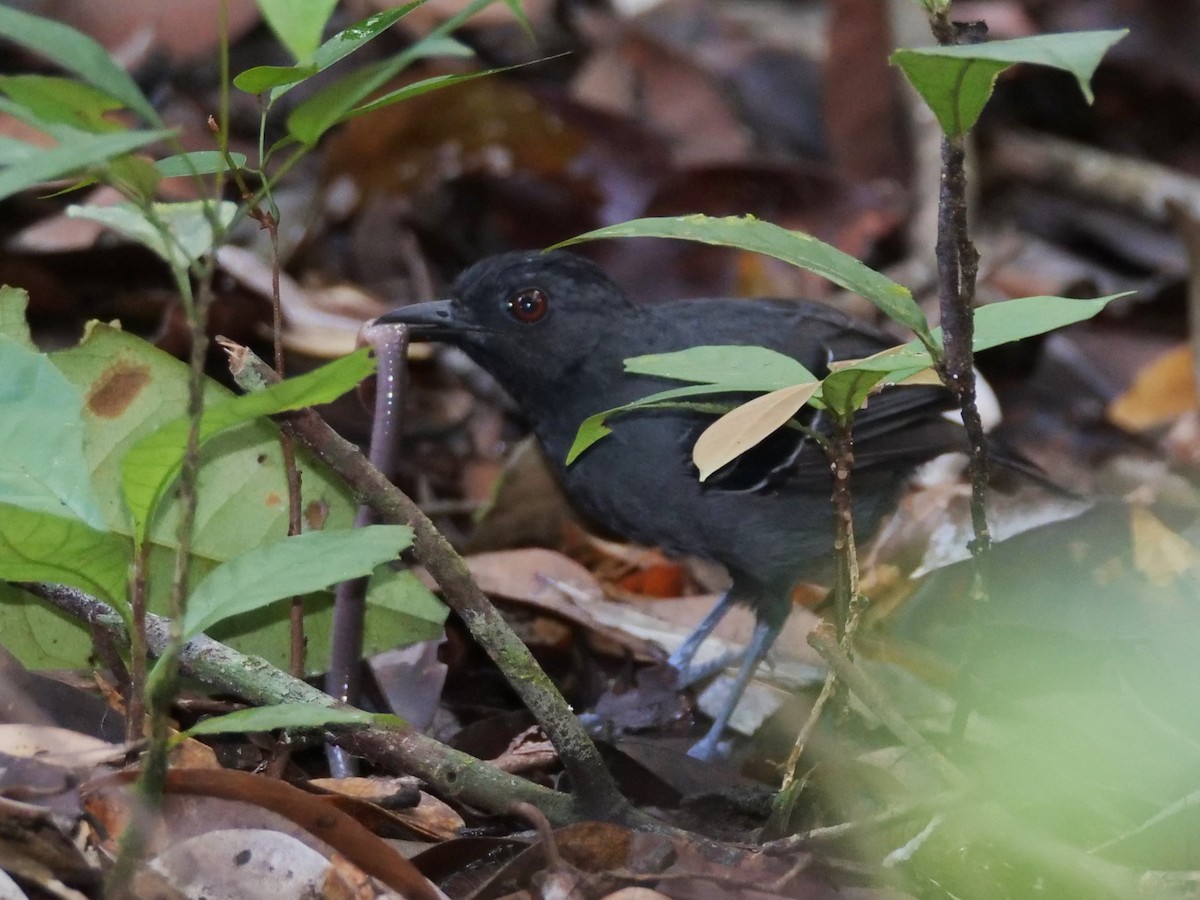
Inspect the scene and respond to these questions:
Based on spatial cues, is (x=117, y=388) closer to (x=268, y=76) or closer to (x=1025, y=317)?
(x=268, y=76)

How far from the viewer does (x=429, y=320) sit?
14.6 ft

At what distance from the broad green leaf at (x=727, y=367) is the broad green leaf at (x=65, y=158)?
898 millimetres

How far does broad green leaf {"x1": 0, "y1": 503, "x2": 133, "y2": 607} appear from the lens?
263cm

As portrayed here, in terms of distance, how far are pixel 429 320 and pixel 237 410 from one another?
7.66 ft

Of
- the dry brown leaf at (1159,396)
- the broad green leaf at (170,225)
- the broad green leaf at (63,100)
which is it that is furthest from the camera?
the dry brown leaf at (1159,396)

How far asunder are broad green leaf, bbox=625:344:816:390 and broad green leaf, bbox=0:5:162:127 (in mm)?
896

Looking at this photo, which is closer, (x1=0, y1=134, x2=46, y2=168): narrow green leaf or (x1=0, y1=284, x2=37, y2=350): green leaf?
(x1=0, y1=134, x2=46, y2=168): narrow green leaf

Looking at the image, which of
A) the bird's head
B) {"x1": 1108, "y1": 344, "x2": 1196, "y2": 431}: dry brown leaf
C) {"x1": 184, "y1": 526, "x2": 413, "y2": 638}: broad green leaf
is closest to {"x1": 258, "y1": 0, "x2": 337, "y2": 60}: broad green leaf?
{"x1": 184, "y1": 526, "x2": 413, "y2": 638}: broad green leaf

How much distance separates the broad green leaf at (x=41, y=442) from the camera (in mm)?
2553

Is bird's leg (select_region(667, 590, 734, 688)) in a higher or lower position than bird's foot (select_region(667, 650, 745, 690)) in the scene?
higher

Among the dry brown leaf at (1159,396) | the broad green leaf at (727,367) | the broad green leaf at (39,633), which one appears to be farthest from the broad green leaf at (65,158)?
the dry brown leaf at (1159,396)

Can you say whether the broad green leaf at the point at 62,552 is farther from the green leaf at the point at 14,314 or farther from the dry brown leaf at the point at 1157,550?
the dry brown leaf at the point at 1157,550

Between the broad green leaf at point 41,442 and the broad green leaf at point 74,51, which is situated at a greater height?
the broad green leaf at point 74,51

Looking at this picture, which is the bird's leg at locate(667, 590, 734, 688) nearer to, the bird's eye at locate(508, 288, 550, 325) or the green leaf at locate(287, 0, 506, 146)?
the bird's eye at locate(508, 288, 550, 325)
